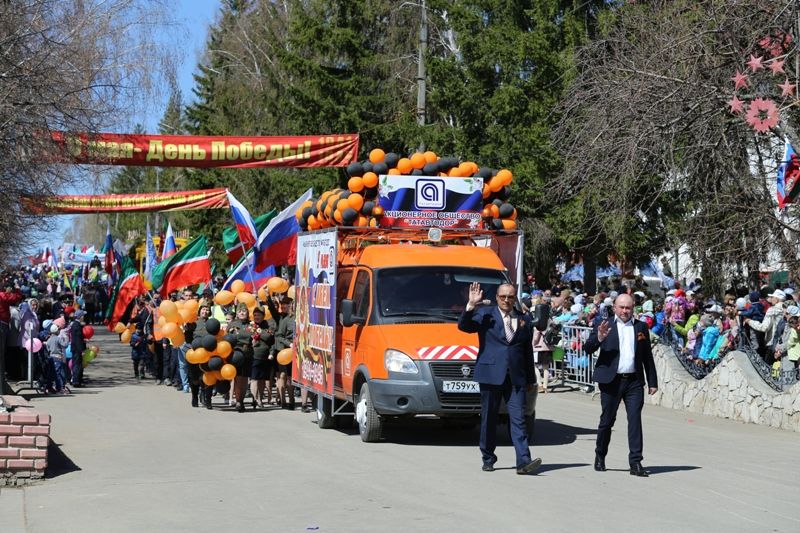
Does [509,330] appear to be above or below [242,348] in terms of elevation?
above

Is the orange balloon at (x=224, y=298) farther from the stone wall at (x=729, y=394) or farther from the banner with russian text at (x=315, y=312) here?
the stone wall at (x=729, y=394)

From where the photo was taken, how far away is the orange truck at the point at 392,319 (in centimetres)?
1365

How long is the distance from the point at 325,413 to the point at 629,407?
214 inches

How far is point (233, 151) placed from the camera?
25.1 m

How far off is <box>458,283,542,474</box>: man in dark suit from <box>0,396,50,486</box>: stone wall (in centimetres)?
401

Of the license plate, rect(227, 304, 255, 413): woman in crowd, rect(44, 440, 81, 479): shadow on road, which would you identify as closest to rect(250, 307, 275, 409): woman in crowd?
rect(227, 304, 255, 413): woman in crowd

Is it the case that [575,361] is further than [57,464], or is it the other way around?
[575,361]

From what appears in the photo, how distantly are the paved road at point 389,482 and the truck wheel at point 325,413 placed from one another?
0.23 metres

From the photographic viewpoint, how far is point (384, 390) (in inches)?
539

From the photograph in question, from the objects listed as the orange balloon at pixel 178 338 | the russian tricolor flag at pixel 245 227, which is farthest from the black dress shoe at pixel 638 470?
the russian tricolor flag at pixel 245 227

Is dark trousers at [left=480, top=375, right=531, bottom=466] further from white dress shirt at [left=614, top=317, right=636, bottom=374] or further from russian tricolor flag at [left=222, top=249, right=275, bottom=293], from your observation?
russian tricolor flag at [left=222, top=249, right=275, bottom=293]

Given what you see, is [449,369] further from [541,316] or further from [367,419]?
[541,316]

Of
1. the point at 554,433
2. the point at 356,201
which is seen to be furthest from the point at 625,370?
the point at 356,201

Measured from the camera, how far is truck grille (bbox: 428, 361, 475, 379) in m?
13.6
